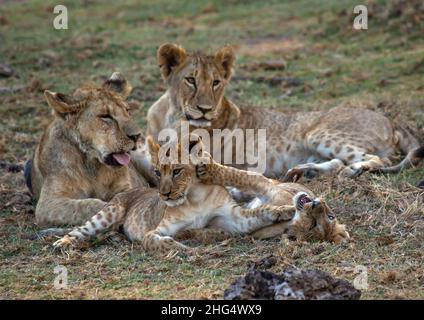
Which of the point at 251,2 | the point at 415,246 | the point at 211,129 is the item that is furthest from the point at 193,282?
the point at 251,2

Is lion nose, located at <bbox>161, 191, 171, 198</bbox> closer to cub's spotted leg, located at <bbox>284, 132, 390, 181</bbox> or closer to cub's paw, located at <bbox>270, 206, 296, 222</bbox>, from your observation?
cub's paw, located at <bbox>270, 206, 296, 222</bbox>

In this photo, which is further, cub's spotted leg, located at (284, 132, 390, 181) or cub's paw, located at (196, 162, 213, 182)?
cub's spotted leg, located at (284, 132, 390, 181)

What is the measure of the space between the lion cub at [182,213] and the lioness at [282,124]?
5.93 ft

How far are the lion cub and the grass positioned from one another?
159 mm

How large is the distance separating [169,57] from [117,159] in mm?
1735

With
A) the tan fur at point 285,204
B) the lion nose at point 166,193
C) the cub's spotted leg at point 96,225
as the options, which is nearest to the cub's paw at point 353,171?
the tan fur at point 285,204

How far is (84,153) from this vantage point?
8.82 m

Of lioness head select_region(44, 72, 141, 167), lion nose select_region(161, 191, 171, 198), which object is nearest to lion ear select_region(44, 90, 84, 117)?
lioness head select_region(44, 72, 141, 167)

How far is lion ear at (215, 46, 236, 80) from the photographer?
9872 millimetres

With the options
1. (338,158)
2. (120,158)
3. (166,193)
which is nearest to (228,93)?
(338,158)

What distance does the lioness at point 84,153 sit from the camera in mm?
8578

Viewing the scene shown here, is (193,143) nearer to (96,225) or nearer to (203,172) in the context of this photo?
(203,172)

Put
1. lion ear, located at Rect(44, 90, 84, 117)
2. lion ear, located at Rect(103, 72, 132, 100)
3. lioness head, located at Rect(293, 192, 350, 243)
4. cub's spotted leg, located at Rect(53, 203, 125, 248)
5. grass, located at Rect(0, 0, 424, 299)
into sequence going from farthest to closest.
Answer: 1. lion ear, located at Rect(103, 72, 132, 100)
2. lion ear, located at Rect(44, 90, 84, 117)
3. cub's spotted leg, located at Rect(53, 203, 125, 248)
4. lioness head, located at Rect(293, 192, 350, 243)
5. grass, located at Rect(0, 0, 424, 299)

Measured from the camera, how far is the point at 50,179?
8.91 m
